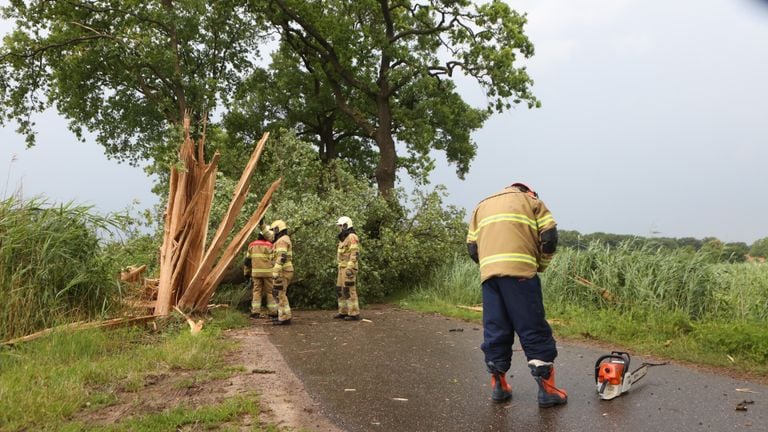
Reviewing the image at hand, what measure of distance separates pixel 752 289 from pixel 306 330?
6.94 m

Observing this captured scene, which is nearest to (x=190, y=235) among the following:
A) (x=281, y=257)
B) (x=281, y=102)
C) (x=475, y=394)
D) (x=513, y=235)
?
(x=281, y=257)

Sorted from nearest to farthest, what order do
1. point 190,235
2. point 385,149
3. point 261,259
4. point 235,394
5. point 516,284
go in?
point 516,284 → point 235,394 → point 190,235 → point 261,259 → point 385,149

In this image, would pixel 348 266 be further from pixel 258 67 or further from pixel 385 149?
pixel 258 67

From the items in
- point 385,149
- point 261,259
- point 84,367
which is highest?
point 385,149

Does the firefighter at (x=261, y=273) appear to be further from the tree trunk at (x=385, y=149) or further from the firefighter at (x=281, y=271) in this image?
the tree trunk at (x=385, y=149)

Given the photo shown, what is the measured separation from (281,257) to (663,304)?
20.8 ft

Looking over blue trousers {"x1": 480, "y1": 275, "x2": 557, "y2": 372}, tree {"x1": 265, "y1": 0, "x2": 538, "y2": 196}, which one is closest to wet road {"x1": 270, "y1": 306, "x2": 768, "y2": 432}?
blue trousers {"x1": 480, "y1": 275, "x2": 557, "y2": 372}

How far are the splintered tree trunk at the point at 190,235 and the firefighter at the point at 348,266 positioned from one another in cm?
215

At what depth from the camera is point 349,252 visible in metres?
10.8

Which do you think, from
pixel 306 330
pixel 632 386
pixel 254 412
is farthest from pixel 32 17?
pixel 632 386

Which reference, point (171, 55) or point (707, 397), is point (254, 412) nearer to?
point (707, 397)

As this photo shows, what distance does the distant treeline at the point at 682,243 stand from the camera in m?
9.67

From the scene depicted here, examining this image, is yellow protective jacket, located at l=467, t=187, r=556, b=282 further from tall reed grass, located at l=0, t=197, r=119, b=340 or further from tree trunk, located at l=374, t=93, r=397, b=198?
tree trunk, located at l=374, t=93, r=397, b=198

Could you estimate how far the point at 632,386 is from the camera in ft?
17.7
